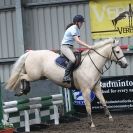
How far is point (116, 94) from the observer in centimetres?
Answer: 1234

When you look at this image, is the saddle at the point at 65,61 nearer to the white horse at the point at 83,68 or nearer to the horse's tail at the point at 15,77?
the white horse at the point at 83,68

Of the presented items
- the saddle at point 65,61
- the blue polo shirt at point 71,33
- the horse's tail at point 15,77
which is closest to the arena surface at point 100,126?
the horse's tail at point 15,77

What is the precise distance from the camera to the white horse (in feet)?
32.2

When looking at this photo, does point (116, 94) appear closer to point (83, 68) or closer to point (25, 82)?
point (83, 68)

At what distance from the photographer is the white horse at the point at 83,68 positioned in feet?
32.2

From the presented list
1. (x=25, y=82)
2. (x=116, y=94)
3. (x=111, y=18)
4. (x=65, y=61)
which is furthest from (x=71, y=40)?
(x=111, y=18)

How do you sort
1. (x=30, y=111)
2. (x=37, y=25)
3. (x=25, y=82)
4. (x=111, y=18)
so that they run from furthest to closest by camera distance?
1. (x=37, y=25)
2. (x=111, y=18)
3. (x=25, y=82)
4. (x=30, y=111)

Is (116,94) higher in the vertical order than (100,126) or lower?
higher

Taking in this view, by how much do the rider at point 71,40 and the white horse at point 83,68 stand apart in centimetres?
17

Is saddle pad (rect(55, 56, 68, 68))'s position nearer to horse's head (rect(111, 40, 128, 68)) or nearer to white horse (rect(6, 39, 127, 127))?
white horse (rect(6, 39, 127, 127))

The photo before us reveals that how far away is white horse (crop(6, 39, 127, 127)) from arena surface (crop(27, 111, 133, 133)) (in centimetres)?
28

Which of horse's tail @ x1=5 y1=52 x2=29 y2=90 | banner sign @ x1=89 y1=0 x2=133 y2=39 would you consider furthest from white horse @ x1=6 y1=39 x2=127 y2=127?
banner sign @ x1=89 y1=0 x2=133 y2=39

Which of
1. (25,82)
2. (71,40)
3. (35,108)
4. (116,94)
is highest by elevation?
(71,40)

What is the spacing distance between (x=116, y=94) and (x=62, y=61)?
283 centimetres
